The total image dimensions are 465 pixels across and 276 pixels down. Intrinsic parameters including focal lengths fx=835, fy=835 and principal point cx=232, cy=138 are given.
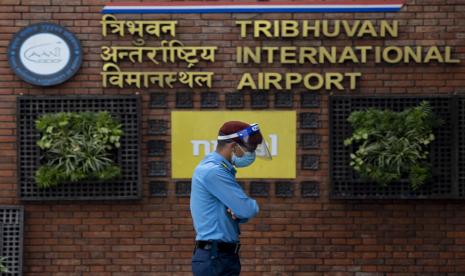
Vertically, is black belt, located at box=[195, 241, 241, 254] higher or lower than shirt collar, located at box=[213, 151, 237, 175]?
lower

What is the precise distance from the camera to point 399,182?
25.6 ft

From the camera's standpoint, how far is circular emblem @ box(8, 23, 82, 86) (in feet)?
26.0

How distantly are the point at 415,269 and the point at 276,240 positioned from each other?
135 cm

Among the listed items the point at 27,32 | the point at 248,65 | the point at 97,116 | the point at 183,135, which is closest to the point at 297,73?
the point at 248,65

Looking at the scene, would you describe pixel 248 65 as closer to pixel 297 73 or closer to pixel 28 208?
pixel 297 73

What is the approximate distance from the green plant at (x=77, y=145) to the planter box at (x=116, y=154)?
12cm

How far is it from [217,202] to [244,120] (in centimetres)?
275

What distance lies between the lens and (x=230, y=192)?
5.13 m

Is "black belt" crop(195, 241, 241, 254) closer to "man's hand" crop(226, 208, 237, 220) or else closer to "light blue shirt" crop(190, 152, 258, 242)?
"light blue shirt" crop(190, 152, 258, 242)

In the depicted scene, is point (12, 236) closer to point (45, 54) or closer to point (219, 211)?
point (45, 54)

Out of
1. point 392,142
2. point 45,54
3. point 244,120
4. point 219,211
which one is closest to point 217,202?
point 219,211

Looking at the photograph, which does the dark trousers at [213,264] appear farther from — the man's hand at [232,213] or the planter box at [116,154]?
the planter box at [116,154]

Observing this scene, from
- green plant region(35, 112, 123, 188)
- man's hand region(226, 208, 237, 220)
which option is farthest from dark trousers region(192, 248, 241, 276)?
green plant region(35, 112, 123, 188)

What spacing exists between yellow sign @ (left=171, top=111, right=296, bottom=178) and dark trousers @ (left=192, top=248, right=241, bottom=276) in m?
2.70
